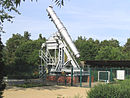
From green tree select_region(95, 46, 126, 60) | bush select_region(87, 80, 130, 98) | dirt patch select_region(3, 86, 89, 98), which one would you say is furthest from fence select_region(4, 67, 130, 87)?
green tree select_region(95, 46, 126, 60)

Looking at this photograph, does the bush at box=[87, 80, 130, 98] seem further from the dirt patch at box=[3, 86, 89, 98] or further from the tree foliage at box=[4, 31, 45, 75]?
the tree foliage at box=[4, 31, 45, 75]

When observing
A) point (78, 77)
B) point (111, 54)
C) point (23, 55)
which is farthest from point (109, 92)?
point (23, 55)

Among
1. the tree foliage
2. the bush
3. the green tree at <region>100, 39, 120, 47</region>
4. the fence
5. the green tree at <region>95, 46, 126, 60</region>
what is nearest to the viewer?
the bush

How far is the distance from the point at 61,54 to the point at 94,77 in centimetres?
499

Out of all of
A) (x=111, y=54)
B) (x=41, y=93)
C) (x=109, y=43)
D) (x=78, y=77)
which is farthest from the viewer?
(x=109, y=43)

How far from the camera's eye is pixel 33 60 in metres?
45.7

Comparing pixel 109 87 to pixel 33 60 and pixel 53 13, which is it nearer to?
pixel 53 13

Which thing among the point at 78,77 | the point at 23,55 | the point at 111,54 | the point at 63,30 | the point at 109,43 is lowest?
the point at 78,77

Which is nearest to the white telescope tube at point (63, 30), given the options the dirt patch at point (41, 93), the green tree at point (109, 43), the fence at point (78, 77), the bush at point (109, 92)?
the fence at point (78, 77)

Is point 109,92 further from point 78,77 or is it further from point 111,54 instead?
point 111,54

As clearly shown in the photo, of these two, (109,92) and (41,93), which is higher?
(109,92)

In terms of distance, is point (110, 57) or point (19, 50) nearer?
point (110, 57)

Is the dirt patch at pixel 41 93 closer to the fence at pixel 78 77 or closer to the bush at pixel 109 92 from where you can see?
the bush at pixel 109 92

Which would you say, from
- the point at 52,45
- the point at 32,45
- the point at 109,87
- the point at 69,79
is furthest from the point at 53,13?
the point at 32,45
